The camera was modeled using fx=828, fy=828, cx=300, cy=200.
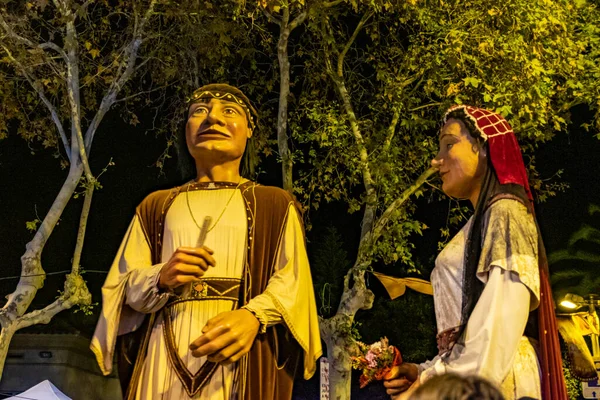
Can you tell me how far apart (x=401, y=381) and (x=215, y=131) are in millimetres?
1584

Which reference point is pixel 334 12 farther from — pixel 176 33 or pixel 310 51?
pixel 176 33

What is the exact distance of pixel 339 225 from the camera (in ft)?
66.1

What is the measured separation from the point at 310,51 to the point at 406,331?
881 cm

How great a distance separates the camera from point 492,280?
9.94 ft

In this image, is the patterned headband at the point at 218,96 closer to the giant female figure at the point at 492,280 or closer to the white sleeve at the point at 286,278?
the white sleeve at the point at 286,278

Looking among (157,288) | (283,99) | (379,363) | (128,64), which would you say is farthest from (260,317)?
(128,64)

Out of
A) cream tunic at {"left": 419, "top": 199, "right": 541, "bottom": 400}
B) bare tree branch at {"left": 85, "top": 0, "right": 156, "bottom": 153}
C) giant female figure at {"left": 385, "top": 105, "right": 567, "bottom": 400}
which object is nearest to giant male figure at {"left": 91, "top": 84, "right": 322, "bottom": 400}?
giant female figure at {"left": 385, "top": 105, "right": 567, "bottom": 400}

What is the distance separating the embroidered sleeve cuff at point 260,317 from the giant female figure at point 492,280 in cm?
63

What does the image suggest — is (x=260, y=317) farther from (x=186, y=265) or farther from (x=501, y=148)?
(x=501, y=148)

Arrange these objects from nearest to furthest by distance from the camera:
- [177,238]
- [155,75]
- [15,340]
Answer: [177,238] < [155,75] < [15,340]

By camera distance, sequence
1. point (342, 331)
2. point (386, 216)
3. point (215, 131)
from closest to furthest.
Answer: point (215, 131)
point (342, 331)
point (386, 216)

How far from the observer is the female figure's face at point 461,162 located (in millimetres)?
3439

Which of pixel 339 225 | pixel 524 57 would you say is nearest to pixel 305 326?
pixel 524 57

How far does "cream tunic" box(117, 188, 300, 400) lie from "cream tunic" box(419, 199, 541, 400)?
92 centimetres
